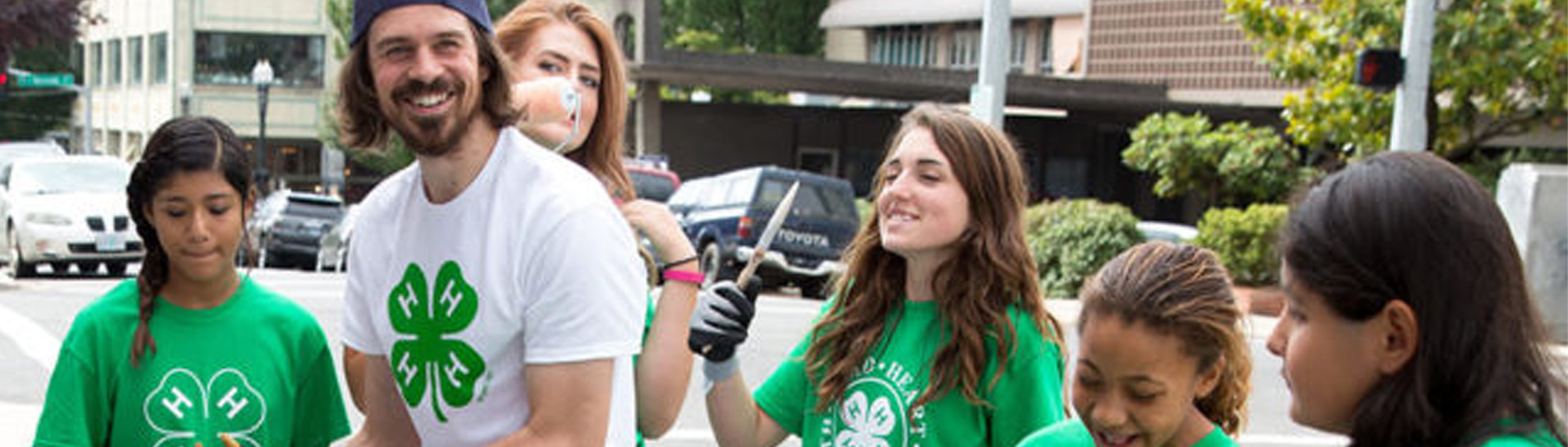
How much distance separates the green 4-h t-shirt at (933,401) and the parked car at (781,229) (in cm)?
1439

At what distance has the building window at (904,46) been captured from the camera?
44812mm

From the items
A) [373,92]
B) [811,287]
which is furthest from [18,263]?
[373,92]

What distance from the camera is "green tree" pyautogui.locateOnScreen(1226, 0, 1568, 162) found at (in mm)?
17453

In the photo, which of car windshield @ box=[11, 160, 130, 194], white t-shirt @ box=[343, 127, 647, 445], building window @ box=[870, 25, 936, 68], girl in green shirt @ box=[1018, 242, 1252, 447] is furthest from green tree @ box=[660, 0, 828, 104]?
white t-shirt @ box=[343, 127, 647, 445]

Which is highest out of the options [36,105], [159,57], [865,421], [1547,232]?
[159,57]

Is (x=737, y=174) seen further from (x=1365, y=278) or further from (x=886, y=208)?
(x=1365, y=278)

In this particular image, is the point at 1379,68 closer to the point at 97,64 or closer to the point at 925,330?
the point at 925,330

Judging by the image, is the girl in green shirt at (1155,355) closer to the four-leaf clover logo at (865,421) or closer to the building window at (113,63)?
Answer: the four-leaf clover logo at (865,421)

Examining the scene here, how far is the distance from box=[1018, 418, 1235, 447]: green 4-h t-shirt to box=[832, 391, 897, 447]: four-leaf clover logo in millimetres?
519

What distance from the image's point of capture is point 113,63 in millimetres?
56469

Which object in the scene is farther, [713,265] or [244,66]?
[244,66]

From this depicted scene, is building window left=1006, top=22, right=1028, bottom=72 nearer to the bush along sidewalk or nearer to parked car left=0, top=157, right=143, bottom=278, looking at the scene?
the bush along sidewalk

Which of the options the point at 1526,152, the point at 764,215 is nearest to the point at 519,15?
the point at 764,215

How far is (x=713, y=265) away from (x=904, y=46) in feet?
92.6
